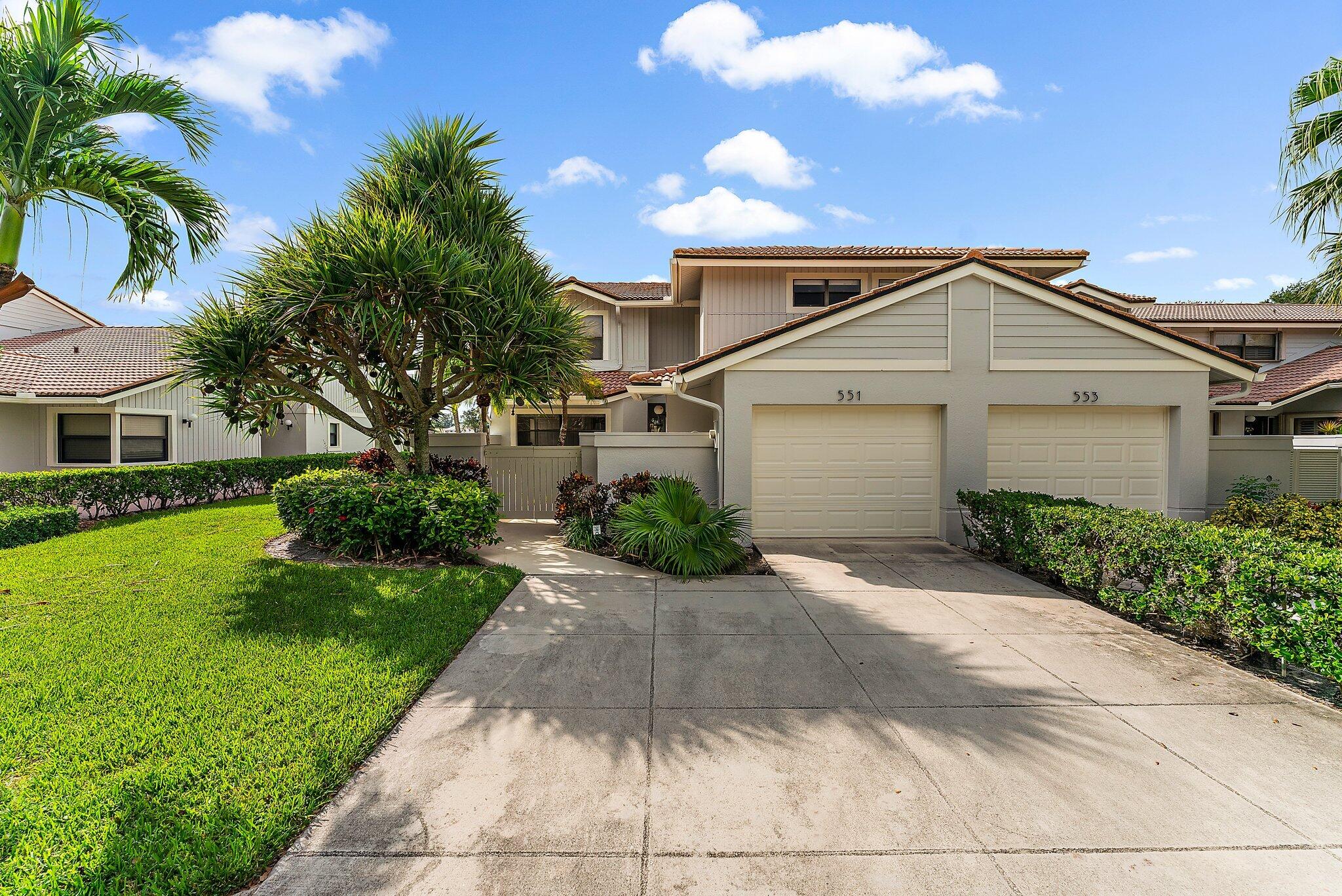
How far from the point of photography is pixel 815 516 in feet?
31.5

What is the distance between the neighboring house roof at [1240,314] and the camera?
1884cm

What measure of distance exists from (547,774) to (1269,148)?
12.1m

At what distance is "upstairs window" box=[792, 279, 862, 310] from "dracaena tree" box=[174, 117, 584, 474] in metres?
6.64

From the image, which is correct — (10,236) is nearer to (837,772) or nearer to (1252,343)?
(837,772)

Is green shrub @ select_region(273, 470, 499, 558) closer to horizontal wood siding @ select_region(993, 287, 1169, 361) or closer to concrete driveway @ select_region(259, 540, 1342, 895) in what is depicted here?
concrete driveway @ select_region(259, 540, 1342, 895)

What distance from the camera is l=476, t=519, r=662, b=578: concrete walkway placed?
753cm

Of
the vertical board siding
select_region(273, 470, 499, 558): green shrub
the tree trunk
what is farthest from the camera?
the vertical board siding

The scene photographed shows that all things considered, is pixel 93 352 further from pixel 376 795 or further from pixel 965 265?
pixel 965 265

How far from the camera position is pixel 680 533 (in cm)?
758

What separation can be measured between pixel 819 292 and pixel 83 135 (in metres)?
12.4

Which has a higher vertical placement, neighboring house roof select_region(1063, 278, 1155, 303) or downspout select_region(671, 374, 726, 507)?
neighboring house roof select_region(1063, 278, 1155, 303)

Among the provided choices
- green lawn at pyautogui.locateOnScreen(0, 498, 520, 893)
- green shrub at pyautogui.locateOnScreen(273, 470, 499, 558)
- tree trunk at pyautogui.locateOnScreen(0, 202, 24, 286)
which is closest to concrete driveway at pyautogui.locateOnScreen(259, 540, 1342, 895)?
green lawn at pyautogui.locateOnScreen(0, 498, 520, 893)

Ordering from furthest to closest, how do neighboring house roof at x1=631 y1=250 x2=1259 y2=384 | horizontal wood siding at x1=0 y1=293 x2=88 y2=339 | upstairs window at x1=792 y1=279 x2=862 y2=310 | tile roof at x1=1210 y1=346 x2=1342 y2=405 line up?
horizontal wood siding at x1=0 y1=293 x2=88 y2=339, tile roof at x1=1210 y1=346 x2=1342 y2=405, upstairs window at x1=792 y1=279 x2=862 y2=310, neighboring house roof at x1=631 y1=250 x2=1259 y2=384

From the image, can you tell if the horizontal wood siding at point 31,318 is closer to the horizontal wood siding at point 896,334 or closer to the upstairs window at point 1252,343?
the horizontal wood siding at point 896,334
